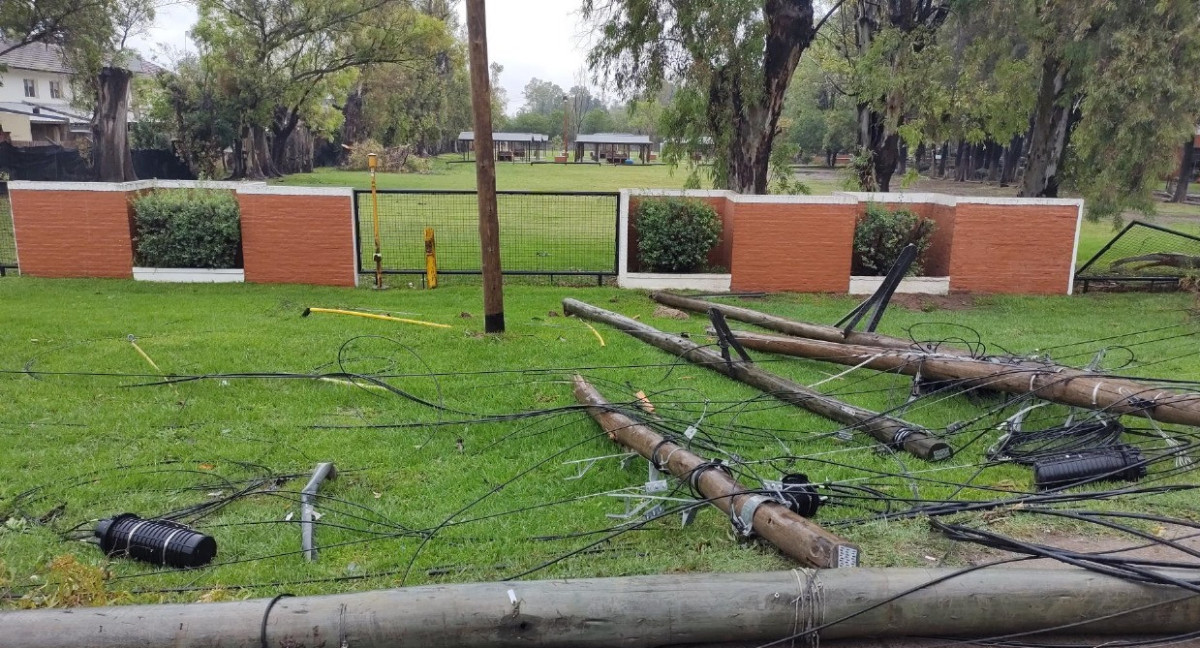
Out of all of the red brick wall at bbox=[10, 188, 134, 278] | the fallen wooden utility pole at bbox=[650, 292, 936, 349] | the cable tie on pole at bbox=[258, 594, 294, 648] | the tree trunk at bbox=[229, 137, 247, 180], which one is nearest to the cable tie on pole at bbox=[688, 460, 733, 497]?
the cable tie on pole at bbox=[258, 594, 294, 648]

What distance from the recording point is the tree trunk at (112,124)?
27.2 metres

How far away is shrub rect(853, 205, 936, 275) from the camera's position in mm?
14273

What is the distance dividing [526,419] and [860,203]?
31.7ft

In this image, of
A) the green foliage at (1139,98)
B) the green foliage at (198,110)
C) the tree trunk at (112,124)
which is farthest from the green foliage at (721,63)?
the green foliage at (198,110)

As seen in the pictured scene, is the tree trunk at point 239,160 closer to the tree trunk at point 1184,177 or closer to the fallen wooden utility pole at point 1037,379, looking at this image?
the fallen wooden utility pole at point 1037,379

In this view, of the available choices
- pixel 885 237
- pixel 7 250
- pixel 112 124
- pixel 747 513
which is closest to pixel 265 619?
pixel 747 513

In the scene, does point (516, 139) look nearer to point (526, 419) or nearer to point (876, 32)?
point (876, 32)

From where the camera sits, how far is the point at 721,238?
14742 millimetres

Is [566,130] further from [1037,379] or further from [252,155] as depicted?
[1037,379]

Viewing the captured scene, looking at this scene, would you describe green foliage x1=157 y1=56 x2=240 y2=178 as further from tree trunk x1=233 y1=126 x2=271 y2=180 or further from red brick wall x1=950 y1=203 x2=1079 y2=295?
red brick wall x1=950 y1=203 x2=1079 y2=295

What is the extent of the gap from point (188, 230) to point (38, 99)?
52.6 meters

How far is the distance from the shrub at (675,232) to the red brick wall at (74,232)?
8.61 m

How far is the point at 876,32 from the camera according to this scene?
62.0ft

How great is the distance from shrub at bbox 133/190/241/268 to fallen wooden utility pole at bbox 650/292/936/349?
23.7ft
